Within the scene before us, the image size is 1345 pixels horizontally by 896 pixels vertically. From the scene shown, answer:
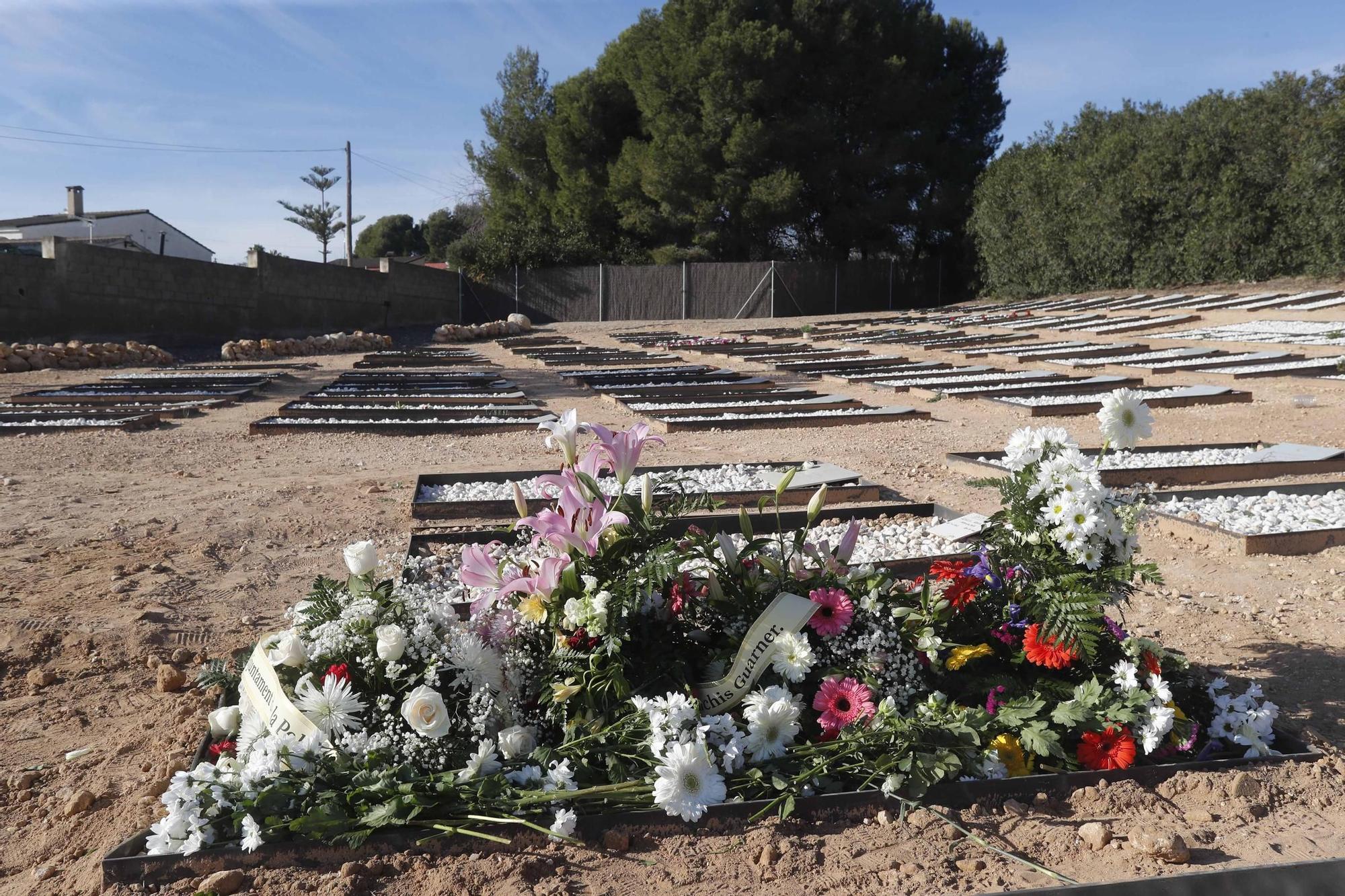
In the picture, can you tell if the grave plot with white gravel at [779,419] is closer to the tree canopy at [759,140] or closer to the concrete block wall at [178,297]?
the concrete block wall at [178,297]

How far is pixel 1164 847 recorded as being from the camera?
214 cm

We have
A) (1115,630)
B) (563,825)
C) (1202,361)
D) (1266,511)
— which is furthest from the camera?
(1202,361)

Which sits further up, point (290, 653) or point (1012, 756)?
point (290, 653)

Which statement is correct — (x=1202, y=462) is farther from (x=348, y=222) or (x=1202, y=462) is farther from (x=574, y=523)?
(x=348, y=222)

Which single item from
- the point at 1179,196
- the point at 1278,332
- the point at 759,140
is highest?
the point at 759,140

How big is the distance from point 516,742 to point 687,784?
0.44m

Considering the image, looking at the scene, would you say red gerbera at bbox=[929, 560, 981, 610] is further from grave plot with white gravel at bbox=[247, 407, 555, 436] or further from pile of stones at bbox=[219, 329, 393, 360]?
Answer: pile of stones at bbox=[219, 329, 393, 360]

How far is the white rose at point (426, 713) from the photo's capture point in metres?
2.28

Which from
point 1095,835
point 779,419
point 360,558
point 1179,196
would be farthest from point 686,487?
point 1179,196

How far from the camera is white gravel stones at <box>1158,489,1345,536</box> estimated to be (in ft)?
16.3

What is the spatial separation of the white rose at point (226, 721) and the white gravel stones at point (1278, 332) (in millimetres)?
13073

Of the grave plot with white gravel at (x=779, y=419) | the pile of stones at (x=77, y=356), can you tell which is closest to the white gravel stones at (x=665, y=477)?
the grave plot with white gravel at (x=779, y=419)

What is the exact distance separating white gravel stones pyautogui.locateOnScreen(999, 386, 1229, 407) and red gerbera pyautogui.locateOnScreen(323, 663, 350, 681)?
7536 millimetres

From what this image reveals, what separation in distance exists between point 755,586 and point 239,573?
2882 millimetres
